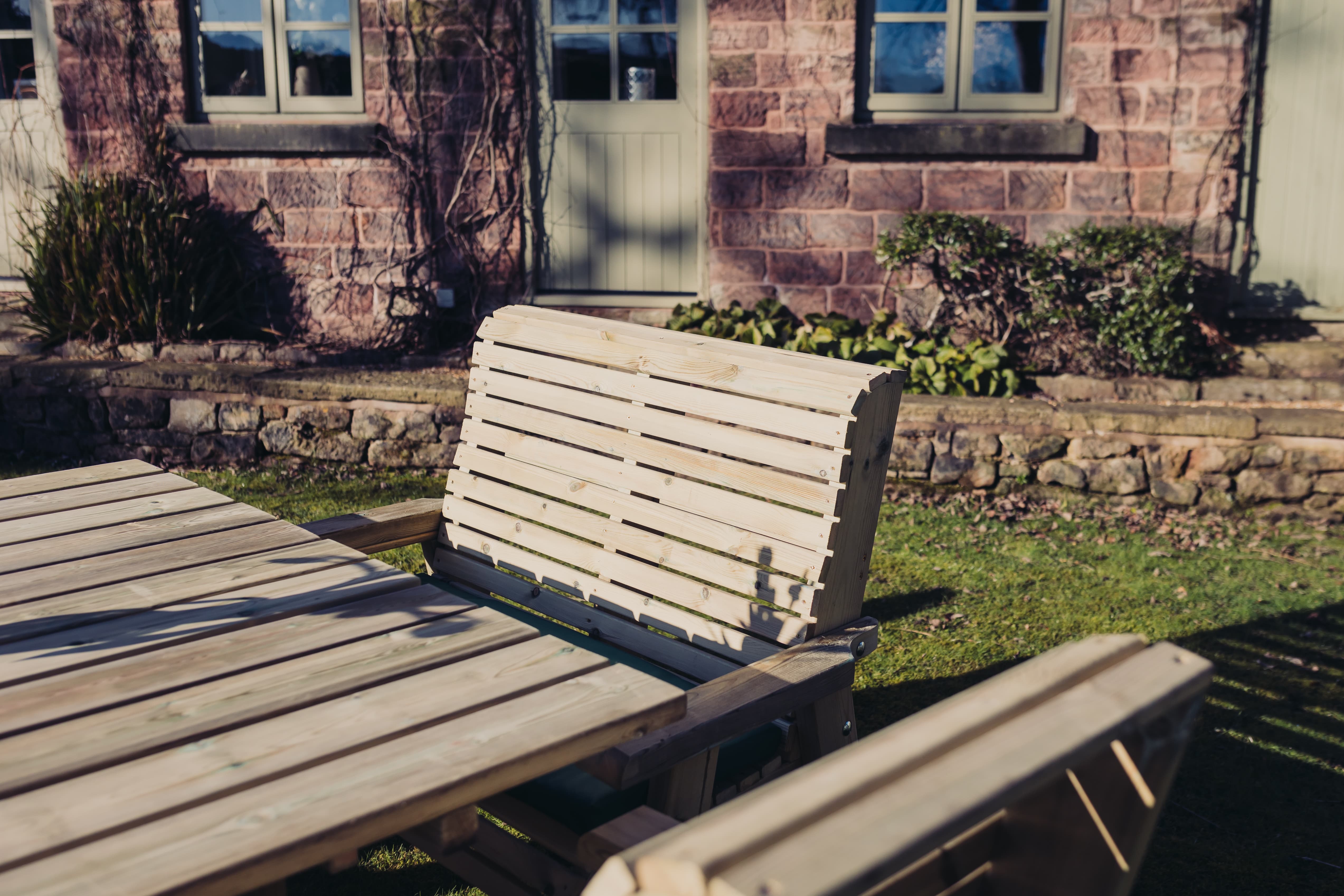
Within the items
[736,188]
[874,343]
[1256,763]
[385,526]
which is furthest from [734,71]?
[1256,763]

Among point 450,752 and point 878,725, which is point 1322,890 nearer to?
point 878,725

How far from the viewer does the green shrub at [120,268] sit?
631 cm

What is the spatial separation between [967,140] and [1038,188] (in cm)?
50

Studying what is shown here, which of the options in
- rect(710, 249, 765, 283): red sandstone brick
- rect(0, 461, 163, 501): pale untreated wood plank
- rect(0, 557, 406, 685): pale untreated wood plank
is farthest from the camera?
rect(710, 249, 765, 283): red sandstone brick

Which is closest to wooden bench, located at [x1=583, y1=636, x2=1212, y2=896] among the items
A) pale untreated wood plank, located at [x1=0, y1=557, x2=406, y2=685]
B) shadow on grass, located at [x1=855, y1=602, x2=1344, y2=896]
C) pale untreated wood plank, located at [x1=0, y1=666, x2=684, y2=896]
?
pale untreated wood plank, located at [x1=0, y1=666, x2=684, y2=896]

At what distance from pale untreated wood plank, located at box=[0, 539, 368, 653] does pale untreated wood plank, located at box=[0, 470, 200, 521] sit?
0.54 metres

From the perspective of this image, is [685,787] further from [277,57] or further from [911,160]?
[277,57]

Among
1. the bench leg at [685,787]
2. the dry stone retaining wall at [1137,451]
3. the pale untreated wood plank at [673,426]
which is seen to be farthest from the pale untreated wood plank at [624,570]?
the dry stone retaining wall at [1137,451]

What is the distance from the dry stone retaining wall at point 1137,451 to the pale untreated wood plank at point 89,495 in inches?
136

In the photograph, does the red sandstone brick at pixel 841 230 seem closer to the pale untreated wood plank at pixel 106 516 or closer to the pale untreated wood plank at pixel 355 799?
the pale untreated wood plank at pixel 106 516

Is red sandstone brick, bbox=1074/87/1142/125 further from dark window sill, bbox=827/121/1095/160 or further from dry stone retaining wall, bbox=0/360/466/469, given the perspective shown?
dry stone retaining wall, bbox=0/360/466/469

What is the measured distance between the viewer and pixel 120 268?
633cm

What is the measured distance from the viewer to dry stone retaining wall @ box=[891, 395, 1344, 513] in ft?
17.1

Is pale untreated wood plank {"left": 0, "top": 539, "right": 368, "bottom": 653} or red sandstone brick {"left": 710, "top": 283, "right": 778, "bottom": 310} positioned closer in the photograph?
pale untreated wood plank {"left": 0, "top": 539, "right": 368, "bottom": 653}
